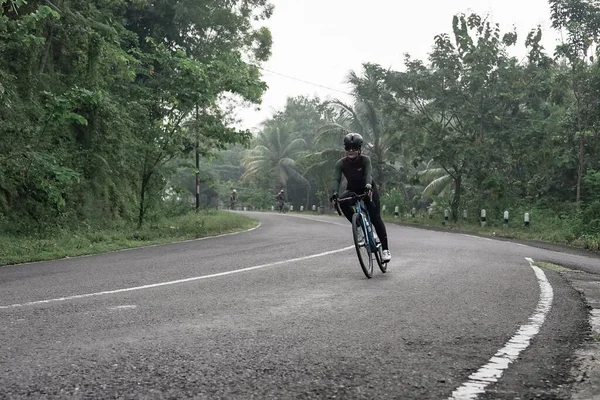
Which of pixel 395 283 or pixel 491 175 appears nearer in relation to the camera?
pixel 395 283

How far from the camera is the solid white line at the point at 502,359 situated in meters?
2.94

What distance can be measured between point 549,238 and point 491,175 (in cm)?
618

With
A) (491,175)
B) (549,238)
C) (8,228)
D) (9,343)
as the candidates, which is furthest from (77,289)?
(491,175)

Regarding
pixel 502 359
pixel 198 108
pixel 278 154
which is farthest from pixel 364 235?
pixel 278 154

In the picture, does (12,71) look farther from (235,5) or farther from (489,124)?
(489,124)

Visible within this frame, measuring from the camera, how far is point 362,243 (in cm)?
753

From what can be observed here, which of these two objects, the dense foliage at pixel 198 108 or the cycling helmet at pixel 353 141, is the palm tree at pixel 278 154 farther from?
the cycling helmet at pixel 353 141

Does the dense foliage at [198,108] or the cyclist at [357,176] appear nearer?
the cyclist at [357,176]

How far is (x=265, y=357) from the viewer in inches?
139

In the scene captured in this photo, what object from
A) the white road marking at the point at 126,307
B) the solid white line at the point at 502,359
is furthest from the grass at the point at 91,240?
the solid white line at the point at 502,359

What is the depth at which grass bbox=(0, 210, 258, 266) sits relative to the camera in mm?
10633

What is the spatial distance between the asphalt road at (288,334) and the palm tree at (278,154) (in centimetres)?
4641

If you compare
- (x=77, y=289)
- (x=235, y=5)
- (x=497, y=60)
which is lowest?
(x=77, y=289)

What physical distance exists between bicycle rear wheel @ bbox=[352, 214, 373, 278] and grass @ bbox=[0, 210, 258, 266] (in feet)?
18.9
